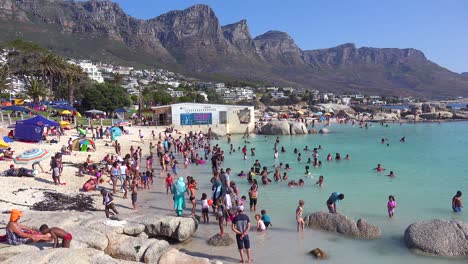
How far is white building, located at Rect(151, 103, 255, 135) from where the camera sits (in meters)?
44.9

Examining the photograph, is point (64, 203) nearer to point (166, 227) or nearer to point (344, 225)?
point (166, 227)

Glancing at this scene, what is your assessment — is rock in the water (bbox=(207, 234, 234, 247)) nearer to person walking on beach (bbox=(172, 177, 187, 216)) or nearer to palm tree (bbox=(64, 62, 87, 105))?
person walking on beach (bbox=(172, 177, 187, 216))

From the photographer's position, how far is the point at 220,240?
1013cm

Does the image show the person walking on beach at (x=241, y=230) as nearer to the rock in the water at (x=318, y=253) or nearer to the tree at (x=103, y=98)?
the rock in the water at (x=318, y=253)

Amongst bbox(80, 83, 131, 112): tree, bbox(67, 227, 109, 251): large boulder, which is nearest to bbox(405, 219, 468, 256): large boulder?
bbox(67, 227, 109, 251): large boulder

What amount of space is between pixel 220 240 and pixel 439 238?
573cm

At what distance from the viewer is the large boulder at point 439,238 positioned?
947 cm

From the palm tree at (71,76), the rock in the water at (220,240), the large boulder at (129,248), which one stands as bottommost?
the rock in the water at (220,240)

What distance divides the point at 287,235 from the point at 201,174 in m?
10.9

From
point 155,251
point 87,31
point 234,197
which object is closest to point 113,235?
point 155,251

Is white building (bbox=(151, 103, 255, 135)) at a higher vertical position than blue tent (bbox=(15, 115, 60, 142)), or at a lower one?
higher

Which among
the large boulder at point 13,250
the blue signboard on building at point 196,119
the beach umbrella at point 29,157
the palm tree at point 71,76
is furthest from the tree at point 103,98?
the large boulder at point 13,250

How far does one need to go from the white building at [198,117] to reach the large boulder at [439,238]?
34920 millimetres

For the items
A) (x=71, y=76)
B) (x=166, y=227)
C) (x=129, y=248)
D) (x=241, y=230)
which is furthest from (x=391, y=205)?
(x=71, y=76)
